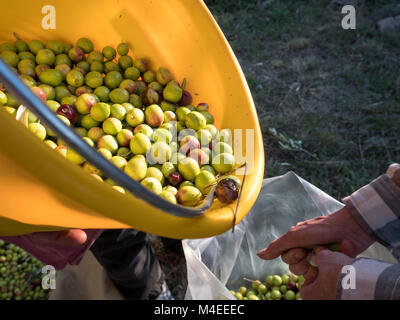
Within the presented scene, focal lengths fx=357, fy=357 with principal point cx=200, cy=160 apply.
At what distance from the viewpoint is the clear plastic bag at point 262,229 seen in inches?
80.9

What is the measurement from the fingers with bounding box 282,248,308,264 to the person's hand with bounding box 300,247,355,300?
149 millimetres

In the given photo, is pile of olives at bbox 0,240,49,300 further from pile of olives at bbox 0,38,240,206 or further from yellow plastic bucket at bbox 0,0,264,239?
yellow plastic bucket at bbox 0,0,264,239

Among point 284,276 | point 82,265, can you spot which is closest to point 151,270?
point 82,265

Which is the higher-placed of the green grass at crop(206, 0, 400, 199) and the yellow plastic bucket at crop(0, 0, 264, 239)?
the yellow plastic bucket at crop(0, 0, 264, 239)

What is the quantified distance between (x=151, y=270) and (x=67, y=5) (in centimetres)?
151

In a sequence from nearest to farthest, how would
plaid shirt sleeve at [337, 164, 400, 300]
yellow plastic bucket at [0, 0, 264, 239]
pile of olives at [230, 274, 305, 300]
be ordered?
yellow plastic bucket at [0, 0, 264, 239]
plaid shirt sleeve at [337, 164, 400, 300]
pile of olives at [230, 274, 305, 300]

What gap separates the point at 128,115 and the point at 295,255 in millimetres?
1027

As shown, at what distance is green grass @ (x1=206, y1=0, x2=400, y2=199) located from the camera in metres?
2.98

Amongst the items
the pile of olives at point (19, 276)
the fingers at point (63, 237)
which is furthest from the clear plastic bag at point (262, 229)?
the pile of olives at point (19, 276)

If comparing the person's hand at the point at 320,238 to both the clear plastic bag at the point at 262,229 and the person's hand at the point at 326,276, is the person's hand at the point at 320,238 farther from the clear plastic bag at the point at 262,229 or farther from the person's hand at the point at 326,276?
the clear plastic bag at the point at 262,229

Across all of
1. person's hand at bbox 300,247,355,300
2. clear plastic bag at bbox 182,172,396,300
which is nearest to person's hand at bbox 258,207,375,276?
person's hand at bbox 300,247,355,300

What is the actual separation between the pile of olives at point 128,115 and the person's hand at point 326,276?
0.49 metres

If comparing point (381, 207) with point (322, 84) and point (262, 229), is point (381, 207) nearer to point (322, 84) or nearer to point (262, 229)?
point (262, 229)

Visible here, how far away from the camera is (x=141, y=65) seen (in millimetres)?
1908
